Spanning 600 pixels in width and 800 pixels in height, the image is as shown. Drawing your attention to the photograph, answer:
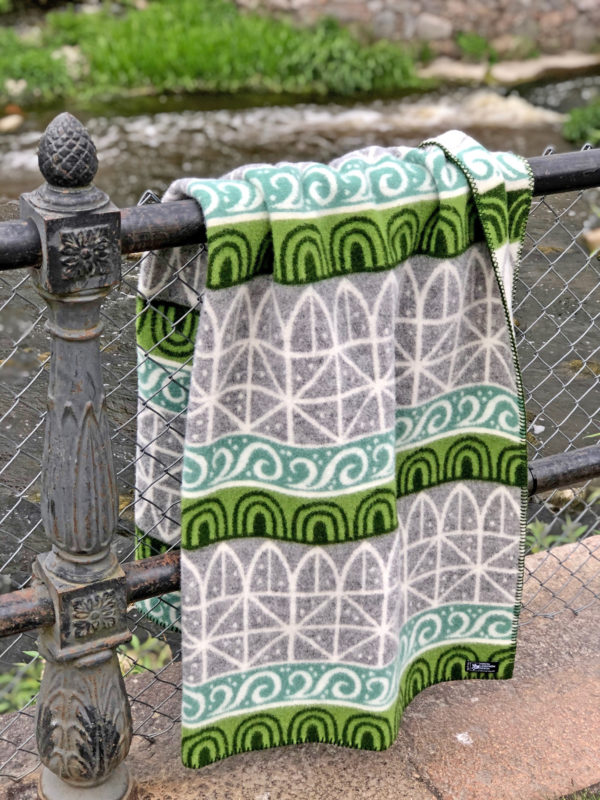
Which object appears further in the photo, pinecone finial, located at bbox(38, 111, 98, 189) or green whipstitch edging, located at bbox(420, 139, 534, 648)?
green whipstitch edging, located at bbox(420, 139, 534, 648)

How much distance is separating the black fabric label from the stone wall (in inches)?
358

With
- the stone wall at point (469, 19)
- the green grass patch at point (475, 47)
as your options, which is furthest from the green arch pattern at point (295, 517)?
the green grass patch at point (475, 47)

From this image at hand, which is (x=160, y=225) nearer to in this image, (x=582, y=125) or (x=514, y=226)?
(x=514, y=226)

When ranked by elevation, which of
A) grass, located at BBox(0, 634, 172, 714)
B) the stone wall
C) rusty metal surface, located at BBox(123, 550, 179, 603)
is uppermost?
rusty metal surface, located at BBox(123, 550, 179, 603)

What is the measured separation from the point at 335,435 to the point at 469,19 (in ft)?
32.2

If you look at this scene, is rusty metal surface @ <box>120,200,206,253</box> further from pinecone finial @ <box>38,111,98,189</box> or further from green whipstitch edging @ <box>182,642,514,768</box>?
green whipstitch edging @ <box>182,642,514,768</box>

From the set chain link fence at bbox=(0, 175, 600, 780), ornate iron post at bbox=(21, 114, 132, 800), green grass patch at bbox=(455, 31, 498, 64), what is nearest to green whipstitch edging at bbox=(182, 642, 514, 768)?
ornate iron post at bbox=(21, 114, 132, 800)

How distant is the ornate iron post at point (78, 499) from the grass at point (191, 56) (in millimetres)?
8153

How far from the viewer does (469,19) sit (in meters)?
10.5

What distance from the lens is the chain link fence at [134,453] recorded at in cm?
218

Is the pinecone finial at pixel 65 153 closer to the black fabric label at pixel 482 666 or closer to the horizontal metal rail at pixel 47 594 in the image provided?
the horizontal metal rail at pixel 47 594

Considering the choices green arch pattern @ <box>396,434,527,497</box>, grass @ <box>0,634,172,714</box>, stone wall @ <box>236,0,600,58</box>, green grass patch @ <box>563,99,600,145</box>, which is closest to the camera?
green arch pattern @ <box>396,434,527,497</box>

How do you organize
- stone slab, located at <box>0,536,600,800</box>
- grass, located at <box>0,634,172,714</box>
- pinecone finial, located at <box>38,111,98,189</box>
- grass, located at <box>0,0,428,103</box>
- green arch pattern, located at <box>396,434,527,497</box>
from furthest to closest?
1. grass, located at <box>0,0,428,103</box>
2. grass, located at <box>0,634,172,714</box>
3. stone slab, located at <box>0,536,600,800</box>
4. green arch pattern, located at <box>396,434,527,497</box>
5. pinecone finial, located at <box>38,111,98,189</box>

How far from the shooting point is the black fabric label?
2.01m
